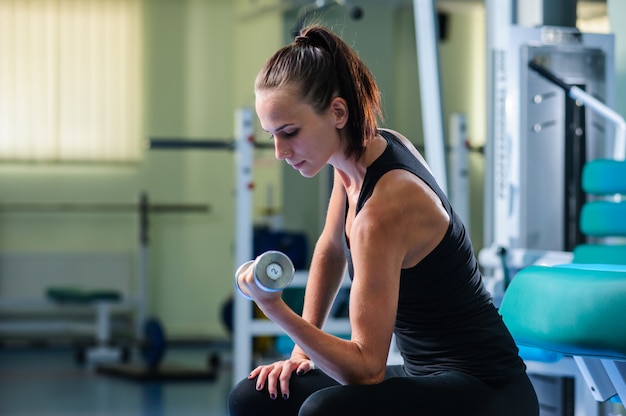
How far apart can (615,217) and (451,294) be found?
153 cm

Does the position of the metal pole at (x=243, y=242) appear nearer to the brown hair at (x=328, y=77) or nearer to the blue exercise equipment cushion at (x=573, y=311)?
the blue exercise equipment cushion at (x=573, y=311)

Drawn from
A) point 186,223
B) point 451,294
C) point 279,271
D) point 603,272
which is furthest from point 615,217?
point 186,223

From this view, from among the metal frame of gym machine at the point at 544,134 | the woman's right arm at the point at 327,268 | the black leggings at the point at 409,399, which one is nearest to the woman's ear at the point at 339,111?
the woman's right arm at the point at 327,268

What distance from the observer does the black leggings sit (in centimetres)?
144

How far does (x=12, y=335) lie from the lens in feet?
23.1

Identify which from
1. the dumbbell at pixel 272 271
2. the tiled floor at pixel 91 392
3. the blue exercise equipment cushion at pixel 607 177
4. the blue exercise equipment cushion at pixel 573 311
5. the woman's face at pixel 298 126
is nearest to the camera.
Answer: the dumbbell at pixel 272 271

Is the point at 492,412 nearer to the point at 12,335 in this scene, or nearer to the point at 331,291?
the point at 331,291

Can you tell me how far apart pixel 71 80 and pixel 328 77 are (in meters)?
5.98

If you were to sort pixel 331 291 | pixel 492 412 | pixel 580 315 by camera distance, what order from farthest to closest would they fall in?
pixel 331 291, pixel 580 315, pixel 492 412

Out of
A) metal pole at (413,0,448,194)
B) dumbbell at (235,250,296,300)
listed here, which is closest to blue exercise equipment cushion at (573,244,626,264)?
metal pole at (413,0,448,194)

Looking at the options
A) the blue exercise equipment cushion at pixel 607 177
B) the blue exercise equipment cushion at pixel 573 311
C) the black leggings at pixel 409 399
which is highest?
the blue exercise equipment cushion at pixel 607 177

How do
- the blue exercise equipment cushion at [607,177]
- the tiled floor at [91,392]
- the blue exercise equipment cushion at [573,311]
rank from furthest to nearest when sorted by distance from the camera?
the tiled floor at [91,392] → the blue exercise equipment cushion at [607,177] → the blue exercise equipment cushion at [573,311]

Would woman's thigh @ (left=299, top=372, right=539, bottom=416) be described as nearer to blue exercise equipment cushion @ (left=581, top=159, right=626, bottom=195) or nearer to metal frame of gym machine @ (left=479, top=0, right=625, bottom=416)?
blue exercise equipment cushion @ (left=581, top=159, right=626, bottom=195)

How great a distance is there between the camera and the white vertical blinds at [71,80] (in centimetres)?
708
